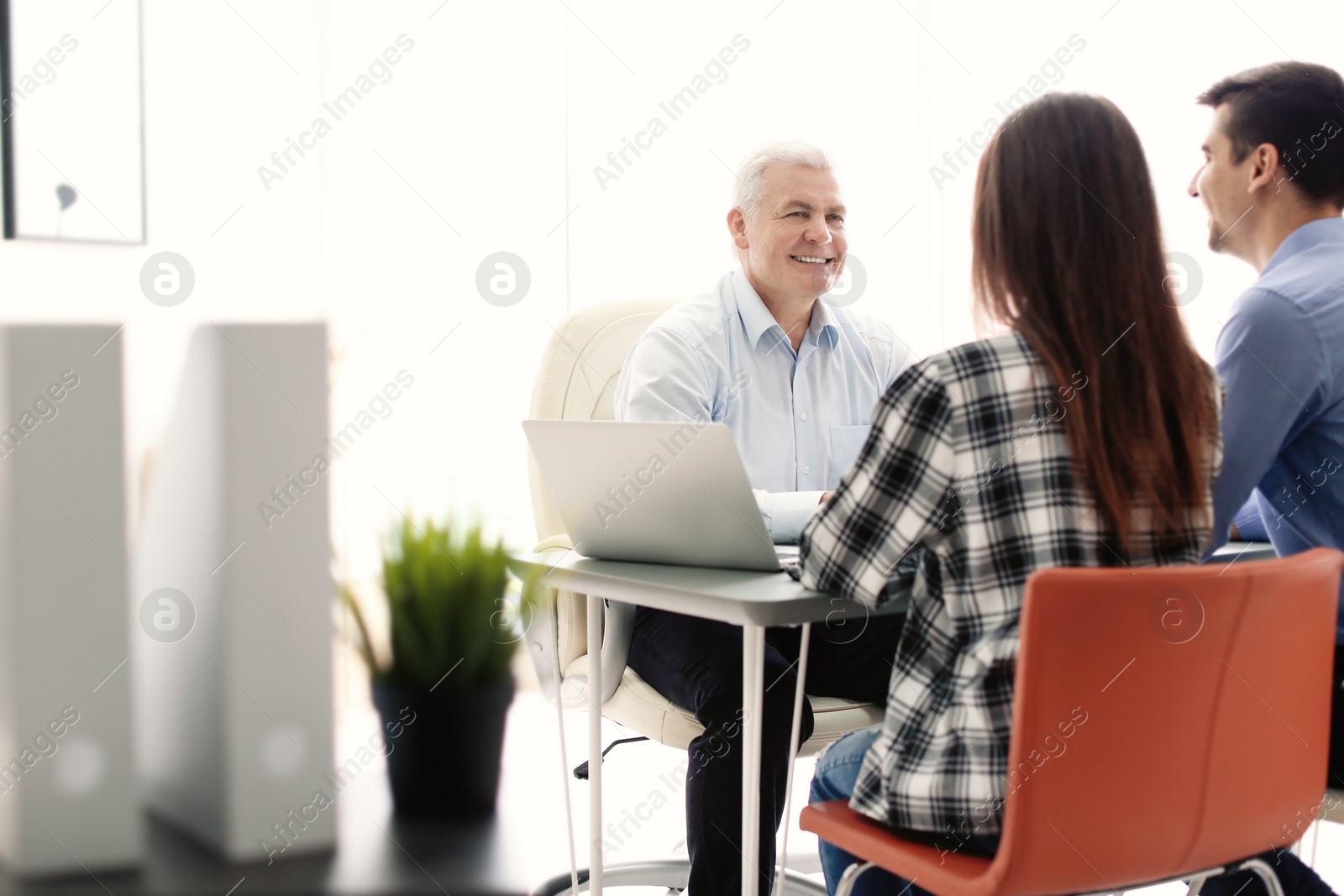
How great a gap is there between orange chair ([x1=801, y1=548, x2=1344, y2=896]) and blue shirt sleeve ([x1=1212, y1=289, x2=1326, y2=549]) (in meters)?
0.24

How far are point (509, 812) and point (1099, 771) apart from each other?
29.4 inches

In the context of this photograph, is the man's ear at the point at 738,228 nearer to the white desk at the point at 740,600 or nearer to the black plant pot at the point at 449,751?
the white desk at the point at 740,600

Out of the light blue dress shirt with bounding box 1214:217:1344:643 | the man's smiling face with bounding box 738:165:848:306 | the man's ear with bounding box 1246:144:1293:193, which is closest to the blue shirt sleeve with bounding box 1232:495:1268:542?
the light blue dress shirt with bounding box 1214:217:1344:643

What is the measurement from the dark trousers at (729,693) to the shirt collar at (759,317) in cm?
60

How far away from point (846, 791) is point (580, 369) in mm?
935

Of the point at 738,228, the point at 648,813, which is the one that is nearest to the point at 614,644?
the point at 738,228

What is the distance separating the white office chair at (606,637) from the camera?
4.98ft

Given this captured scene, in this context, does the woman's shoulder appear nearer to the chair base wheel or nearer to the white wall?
the white wall

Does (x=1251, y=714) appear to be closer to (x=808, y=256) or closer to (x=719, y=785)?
(x=719, y=785)

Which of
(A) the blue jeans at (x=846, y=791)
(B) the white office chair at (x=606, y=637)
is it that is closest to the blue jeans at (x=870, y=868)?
(A) the blue jeans at (x=846, y=791)

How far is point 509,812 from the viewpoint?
387 mm

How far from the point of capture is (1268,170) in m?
1.49

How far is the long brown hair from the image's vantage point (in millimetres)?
1048

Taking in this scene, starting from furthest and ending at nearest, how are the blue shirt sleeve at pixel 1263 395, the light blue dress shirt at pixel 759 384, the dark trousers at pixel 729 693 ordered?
the light blue dress shirt at pixel 759 384 → the dark trousers at pixel 729 693 → the blue shirt sleeve at pixel 1263 395
